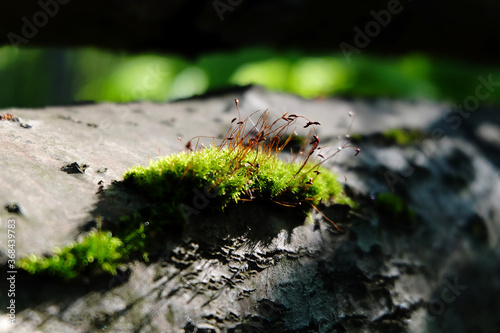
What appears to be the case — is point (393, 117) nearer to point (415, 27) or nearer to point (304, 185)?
point (415, 27)

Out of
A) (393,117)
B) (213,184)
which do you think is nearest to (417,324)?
(213,184)

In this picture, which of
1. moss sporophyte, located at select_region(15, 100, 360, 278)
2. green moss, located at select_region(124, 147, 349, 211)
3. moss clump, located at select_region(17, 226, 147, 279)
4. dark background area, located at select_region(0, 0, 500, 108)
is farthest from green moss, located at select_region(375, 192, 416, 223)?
dark background area, located at select_region(0, 0, 500, 108)

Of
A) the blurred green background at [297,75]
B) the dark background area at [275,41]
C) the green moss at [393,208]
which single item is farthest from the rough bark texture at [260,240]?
the blurred green background at [297,75]

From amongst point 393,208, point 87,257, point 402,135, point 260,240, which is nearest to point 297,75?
point 402,135

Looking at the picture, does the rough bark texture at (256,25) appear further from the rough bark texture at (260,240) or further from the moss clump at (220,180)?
the moss clump at (220,180)

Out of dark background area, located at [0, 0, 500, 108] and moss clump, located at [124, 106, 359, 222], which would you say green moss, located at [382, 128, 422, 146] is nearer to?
dark background area, located at [0, 0, 500, 108]
